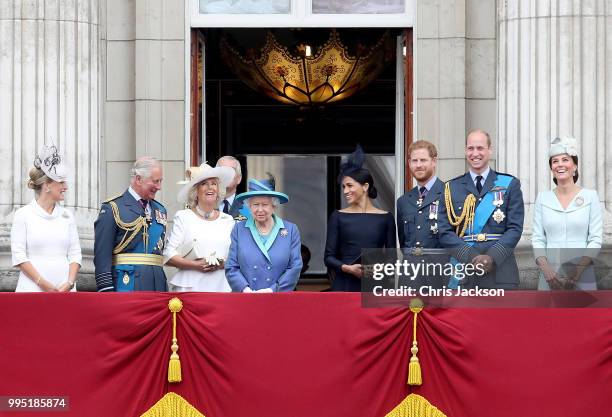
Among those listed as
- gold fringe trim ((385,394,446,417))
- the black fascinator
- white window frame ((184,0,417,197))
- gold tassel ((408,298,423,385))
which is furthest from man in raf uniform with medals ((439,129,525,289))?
white window frame ((184,0,417,197))

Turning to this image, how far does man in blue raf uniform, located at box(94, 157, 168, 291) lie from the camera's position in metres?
14.3

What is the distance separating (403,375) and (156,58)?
5.53 metres

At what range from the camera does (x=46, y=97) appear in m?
17.1

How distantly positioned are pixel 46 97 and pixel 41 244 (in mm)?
3252

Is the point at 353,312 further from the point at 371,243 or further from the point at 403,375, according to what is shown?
the point at 371,243

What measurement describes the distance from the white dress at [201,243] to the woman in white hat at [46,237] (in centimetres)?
85

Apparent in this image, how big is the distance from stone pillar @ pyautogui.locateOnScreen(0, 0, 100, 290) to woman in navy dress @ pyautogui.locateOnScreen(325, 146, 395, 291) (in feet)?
10.4

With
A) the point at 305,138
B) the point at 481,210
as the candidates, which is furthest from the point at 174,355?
the point at 305,138

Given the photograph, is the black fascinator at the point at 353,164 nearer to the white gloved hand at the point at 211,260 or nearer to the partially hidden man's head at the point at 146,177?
the white gloved hand at the point at 211,260

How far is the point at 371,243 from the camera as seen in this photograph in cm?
1478

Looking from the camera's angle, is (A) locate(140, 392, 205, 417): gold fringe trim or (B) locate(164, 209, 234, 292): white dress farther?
(B) locate(164, 209, 234, 292): white dress

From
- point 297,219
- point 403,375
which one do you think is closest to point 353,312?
point 403,375

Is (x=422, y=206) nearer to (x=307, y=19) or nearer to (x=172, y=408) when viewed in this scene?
(x=172, y=408)

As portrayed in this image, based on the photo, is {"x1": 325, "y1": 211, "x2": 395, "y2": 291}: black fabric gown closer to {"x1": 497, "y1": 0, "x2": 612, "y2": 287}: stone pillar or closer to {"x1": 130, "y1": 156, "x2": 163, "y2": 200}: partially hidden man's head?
{"x1": 130, "y1": 156, "x2": 163, "y2": 200}: partially hidden man's head
